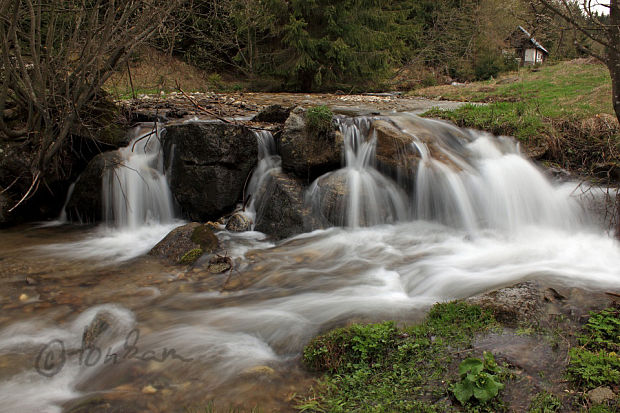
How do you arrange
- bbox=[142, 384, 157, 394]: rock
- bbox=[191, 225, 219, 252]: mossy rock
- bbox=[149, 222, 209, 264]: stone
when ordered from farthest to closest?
bbox=[191, 225, 219, 252]: mossy rock, bbox=[149, 222, 209, 264]: stone, bbox=[142, 384, 157, 394]: rock

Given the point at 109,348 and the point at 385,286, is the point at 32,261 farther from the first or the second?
the point at 385,286

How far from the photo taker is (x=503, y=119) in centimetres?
862

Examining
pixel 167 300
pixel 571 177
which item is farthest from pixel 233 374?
pixel 571 177

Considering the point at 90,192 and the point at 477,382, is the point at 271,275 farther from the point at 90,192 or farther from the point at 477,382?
the point at 90,192

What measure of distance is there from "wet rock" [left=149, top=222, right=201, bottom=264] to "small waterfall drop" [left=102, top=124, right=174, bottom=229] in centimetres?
161

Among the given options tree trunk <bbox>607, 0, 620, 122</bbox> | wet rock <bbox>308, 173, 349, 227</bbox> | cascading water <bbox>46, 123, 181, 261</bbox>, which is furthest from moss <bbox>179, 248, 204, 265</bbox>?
tree trunk <bbox>607, 0, 620, 122</bbox>

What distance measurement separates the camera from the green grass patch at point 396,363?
107 inches

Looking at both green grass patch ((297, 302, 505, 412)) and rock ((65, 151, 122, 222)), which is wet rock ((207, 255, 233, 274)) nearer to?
green grass patch ((297, 302, 505, 412))

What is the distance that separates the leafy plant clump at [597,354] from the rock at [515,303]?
1.24 ft

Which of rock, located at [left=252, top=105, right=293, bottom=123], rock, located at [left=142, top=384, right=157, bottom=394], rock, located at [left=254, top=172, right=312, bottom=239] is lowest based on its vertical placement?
rock, located at [left=142, top=384, right=157, bottom=394]

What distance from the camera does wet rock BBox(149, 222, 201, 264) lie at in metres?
5.99

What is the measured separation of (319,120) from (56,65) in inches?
165

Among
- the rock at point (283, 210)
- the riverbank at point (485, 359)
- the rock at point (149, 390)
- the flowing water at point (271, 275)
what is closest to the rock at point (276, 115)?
the flowing water at point (271, 275)

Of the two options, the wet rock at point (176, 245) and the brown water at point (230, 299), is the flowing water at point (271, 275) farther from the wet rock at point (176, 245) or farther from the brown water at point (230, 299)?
the wet rock at point (176, 245)
